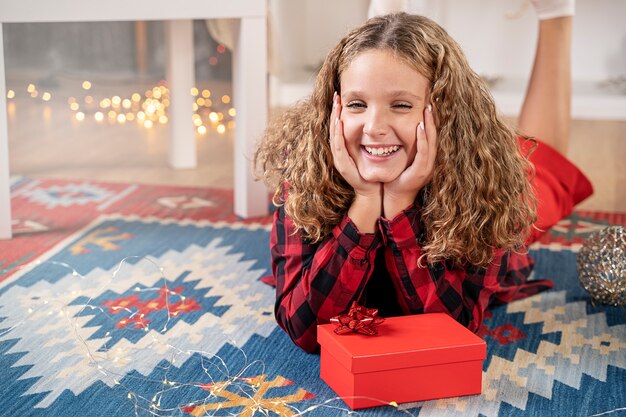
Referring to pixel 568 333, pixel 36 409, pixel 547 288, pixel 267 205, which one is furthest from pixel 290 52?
pixel 36 409

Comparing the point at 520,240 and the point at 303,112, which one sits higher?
the point at 303,112

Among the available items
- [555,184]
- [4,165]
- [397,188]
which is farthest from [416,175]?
[4,165]

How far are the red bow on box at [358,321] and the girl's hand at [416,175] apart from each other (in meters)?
0.14

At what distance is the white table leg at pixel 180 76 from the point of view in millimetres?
2301

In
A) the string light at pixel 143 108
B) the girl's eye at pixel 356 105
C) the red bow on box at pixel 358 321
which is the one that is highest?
the girl's eye at pixel 356 105

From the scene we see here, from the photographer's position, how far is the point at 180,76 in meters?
2.31

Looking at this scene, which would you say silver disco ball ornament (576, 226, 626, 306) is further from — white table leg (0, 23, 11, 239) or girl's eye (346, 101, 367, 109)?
white table leg (0, 23, 11, 239)

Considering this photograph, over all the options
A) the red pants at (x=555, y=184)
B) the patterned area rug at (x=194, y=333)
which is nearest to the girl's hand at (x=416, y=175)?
the patterned area rug at (x=194, y=333)

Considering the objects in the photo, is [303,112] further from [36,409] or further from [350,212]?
[36,409]

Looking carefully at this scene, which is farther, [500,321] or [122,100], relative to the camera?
[122,100]

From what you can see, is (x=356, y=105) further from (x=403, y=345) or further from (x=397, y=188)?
(x=403, y=345)

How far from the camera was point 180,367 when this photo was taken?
3.97ft

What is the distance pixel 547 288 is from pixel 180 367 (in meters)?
0.69

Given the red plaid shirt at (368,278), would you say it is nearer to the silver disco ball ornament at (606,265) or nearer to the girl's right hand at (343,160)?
the girl's right hand at (343,160)
